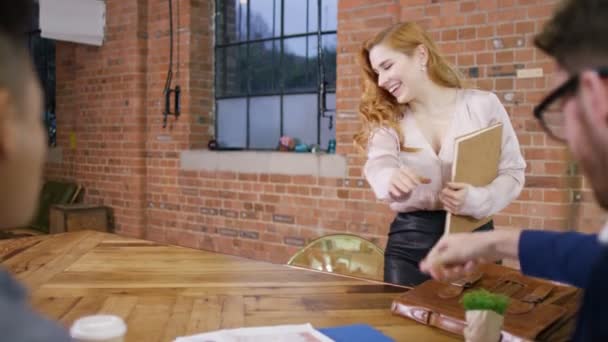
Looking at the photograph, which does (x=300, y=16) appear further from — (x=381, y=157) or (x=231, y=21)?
(x=381, y=157)

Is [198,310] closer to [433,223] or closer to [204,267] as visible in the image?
[204,267]

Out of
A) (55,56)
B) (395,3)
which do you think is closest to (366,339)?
(395,3)

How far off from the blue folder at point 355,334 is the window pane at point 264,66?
3.30m

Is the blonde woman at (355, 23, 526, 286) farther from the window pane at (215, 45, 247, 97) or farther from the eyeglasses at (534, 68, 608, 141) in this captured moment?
the window pane at (215, 45, 247, 97)

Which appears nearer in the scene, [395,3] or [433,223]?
[433,223]

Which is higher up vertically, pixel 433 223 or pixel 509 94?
pixel 509 94

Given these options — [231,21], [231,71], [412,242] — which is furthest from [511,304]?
[231,21]

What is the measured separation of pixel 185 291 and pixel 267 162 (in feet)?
8.70

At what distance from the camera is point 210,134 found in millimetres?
5047

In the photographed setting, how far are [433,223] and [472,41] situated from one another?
5.21ft

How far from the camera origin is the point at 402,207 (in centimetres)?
208

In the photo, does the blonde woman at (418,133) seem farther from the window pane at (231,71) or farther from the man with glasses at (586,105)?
the window pane at (231,71)

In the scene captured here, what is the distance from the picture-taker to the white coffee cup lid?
3.32 ft

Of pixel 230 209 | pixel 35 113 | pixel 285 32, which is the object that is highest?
pixel 285 32
